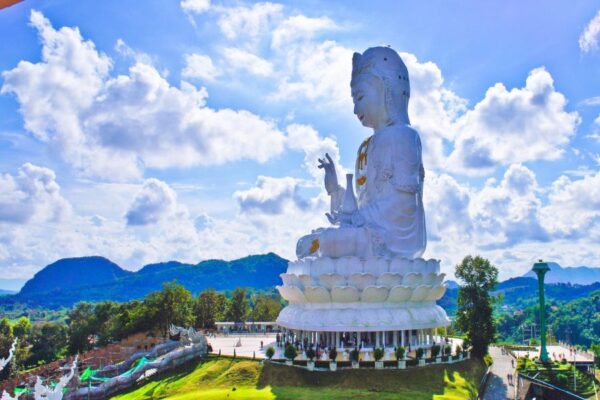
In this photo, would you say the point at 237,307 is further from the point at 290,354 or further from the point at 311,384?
the point at 311,384

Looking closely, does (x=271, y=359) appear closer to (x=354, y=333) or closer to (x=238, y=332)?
(x=354, y=333)

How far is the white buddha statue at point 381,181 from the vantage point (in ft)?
81.8

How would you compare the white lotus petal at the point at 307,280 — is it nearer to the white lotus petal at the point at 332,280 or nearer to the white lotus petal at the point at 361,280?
the white lotus petal at the point at 332,280

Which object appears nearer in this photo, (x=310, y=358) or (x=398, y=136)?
(x=310, y=358)

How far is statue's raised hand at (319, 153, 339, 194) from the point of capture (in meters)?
29.9

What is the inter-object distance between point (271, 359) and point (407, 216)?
8.88 m

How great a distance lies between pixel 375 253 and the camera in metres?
24.7

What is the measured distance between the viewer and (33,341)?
164ft

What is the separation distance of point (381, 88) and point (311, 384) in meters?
14.9

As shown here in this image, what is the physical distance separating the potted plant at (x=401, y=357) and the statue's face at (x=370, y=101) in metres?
11.8

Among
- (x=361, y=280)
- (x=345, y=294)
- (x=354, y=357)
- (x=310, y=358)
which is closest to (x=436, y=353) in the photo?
(x=354, y=357)

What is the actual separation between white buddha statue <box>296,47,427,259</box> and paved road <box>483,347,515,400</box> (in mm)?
6336

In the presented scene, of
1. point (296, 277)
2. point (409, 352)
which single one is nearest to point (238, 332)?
point (296, 277)

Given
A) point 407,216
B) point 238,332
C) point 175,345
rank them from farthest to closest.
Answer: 1. point 238,332
2. point 175,345
3. point 407,216
